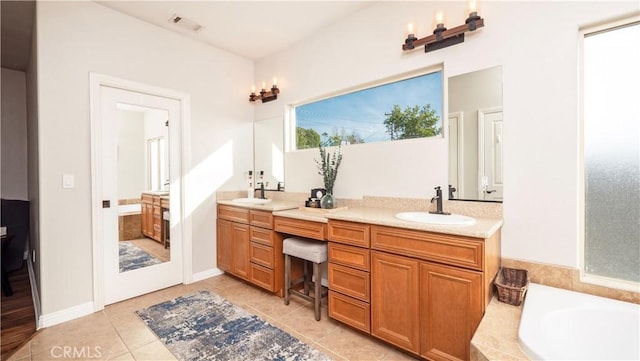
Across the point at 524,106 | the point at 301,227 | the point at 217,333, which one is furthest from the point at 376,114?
the point at 217,333

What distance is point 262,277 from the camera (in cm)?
284

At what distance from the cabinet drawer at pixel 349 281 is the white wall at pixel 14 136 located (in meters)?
4.79

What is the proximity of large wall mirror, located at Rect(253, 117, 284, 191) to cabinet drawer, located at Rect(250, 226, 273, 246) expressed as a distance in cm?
77

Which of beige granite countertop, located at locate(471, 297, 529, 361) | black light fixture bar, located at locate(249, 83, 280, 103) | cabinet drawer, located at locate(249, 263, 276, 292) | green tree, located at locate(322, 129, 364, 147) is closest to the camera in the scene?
beige granite countertop, located at locate(471, 297, 529, 361)

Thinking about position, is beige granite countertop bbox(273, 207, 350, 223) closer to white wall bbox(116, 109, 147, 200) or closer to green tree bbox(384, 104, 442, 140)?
green tree bbox(384, 104, 442, 140)

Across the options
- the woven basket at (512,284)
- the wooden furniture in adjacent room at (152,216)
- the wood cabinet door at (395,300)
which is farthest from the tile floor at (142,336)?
the woven basket at (512,284)

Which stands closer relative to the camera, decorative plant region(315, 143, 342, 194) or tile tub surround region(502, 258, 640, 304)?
tile tub surround region(502, 258, 640, 304)

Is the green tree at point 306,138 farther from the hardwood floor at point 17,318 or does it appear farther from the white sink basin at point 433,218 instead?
the hardwood floor at point 17,318

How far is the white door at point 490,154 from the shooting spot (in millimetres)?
1993

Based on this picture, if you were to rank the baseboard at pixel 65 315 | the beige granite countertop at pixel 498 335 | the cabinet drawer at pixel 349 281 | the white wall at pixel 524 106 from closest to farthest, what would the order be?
the beige granite countertop at pixel 498 335 < the white wall at pixel 524 106 < the cabinet drawer at pixel 349 281 < the baseboard at pixel 65 315

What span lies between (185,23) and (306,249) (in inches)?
102

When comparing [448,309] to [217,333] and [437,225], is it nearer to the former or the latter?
[437,225]

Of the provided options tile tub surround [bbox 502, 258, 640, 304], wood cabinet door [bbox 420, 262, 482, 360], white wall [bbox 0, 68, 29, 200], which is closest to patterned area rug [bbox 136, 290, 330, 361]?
wood cabinet door [bbox 420, 262, 482, 360]

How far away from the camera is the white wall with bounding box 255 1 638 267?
174cm
